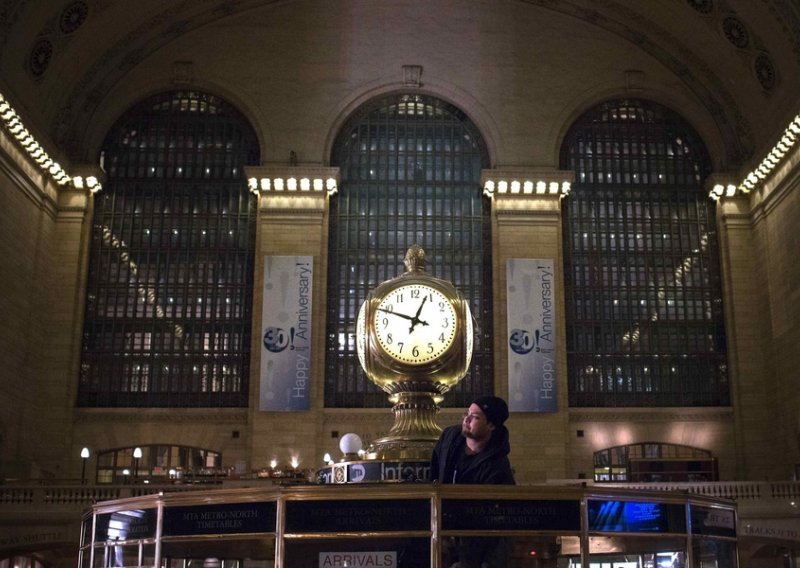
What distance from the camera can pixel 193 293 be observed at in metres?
29.6

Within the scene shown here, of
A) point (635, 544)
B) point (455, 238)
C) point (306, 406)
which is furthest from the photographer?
point (455, 238)

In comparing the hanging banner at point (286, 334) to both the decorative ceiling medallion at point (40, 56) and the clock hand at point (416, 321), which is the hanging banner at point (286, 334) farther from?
the clock hand at point (416, 321)

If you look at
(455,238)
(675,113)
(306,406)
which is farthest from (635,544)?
(675,113)

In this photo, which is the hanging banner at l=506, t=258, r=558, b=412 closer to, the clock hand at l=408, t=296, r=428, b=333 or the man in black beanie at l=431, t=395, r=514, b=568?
the clock hand at l=408, t=296, r=428, b=333

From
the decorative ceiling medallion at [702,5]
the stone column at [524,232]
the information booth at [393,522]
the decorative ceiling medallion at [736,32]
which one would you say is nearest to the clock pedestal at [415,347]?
the information booth at [393,522]

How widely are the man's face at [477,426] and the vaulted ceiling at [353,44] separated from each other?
25361 millimetres

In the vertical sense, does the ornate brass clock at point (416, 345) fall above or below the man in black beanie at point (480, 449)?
above

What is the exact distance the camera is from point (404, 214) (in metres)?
30.3

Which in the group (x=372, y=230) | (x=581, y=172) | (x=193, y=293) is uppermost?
(x=581, y=172)

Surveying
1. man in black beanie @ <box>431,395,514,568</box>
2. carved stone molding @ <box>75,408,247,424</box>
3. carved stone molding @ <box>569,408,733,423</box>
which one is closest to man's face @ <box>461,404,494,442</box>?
man in black beanie @ <box>431,395,514,568</box>

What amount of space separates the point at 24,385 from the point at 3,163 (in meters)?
5.96

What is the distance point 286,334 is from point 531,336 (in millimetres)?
6875

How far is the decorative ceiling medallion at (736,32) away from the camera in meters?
27.0

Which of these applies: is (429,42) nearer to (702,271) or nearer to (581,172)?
(581,172)
